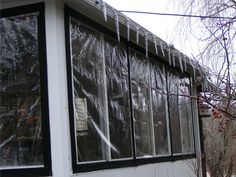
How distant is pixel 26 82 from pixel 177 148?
5.19 m

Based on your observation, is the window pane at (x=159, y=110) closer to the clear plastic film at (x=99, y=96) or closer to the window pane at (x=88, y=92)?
the clear plastic film at (x=99, y=96)

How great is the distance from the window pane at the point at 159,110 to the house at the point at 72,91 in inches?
24.2

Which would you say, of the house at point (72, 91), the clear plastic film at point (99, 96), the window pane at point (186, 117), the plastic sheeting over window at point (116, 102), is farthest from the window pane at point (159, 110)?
the clear plastic film at point (99, 96)

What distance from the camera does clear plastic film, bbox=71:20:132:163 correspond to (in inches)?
257

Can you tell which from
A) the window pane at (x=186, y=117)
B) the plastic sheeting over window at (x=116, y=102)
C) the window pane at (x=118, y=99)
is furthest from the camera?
the window pane at (x=186, y=117)

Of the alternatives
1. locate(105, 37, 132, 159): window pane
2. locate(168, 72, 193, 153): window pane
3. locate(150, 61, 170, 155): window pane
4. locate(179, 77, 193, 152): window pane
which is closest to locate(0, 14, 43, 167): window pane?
locate(105, 37, 132, 159): window pane

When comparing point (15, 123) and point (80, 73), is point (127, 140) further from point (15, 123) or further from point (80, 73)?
point (15, 123)

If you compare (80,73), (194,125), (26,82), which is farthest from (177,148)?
(26,82)

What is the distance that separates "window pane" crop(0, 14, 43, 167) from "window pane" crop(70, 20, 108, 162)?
548 mm

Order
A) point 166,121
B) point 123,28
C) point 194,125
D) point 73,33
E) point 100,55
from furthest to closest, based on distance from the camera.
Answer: point 194,125 < point 166,121 < point 123,28 < point 100,55 < point 73,33

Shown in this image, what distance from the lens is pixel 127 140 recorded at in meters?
7.85

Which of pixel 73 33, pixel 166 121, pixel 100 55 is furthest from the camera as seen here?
pixel 166 121

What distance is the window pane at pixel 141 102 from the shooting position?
27.5 ft

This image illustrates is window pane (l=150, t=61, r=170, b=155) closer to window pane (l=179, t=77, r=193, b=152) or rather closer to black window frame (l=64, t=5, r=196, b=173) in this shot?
black window frame (l=64, t=5, r=196, b=173)
